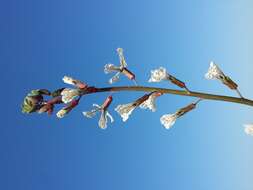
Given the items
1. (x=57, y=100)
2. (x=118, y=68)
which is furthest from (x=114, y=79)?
(x=57, y=100)

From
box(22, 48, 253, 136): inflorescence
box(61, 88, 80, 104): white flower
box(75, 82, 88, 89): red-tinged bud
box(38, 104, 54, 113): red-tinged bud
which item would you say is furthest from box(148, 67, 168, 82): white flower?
box(38, 104, 54, 113): red-tinged bud

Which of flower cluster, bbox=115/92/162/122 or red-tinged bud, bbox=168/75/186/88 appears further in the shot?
flower cluster, bbox=115/92/162/122

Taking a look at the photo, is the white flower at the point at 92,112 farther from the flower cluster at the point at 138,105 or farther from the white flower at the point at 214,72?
the white flower at the point at 214,72

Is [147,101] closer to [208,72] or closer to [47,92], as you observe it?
[208,72]

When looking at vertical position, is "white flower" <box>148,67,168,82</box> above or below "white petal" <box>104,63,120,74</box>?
below

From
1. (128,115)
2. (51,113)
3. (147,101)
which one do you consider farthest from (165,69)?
(51,113)

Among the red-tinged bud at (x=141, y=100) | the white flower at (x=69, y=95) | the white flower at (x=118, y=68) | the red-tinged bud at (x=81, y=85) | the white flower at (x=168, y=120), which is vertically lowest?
the white flower at (x=168, y=120)

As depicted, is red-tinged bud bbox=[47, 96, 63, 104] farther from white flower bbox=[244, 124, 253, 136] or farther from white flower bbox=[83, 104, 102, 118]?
white flower bbox=[244, 124, 253, 136]

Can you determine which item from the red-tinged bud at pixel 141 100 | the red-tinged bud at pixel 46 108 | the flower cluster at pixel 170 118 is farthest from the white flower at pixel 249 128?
the red-tinged bud at pixel 46 108
